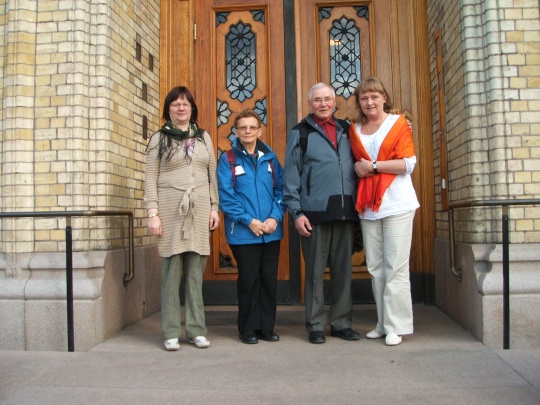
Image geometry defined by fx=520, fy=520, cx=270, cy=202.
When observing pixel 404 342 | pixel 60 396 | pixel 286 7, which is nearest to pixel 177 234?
pixel 60 396

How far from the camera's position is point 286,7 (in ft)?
18.5

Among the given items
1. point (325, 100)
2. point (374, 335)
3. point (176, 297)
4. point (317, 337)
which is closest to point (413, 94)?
point (325, 100)

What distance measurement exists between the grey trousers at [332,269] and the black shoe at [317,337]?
1.2 inches

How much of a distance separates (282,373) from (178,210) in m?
1.45

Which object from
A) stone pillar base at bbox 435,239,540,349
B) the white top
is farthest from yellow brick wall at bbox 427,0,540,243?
the white top

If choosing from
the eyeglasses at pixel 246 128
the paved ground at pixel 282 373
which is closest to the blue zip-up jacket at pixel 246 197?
the eyeglasses at pixel 246 128

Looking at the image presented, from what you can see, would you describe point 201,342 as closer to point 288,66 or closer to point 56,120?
point 56,120

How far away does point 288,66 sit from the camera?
18.3 ft

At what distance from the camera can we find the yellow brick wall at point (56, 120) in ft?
14.3

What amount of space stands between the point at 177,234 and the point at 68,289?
0.95 m

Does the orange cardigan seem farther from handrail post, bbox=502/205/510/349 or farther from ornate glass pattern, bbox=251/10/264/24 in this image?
ornate glass pattern, bbox=251/10/264/24

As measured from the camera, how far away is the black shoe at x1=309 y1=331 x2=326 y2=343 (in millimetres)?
4051

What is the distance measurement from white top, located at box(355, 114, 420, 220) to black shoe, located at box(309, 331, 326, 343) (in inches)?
38.3

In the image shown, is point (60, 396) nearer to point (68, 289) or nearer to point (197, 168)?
point (68, 289)
